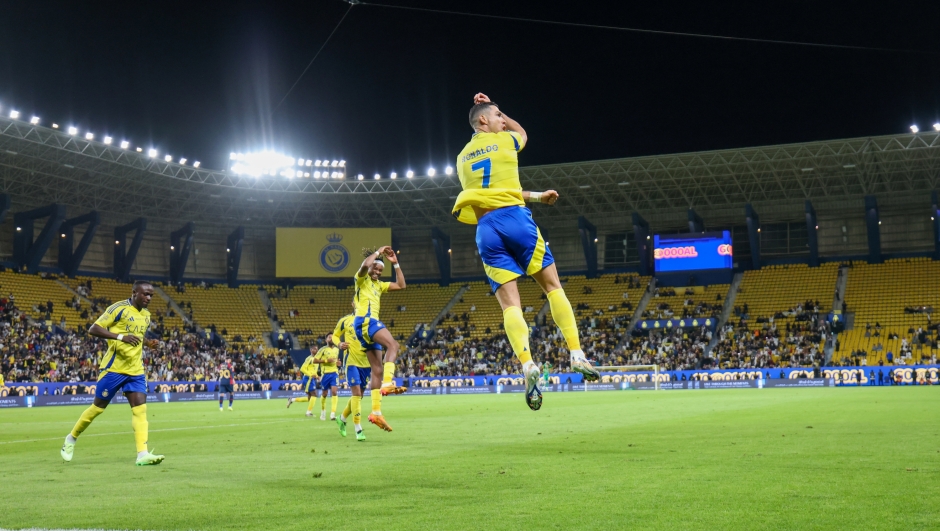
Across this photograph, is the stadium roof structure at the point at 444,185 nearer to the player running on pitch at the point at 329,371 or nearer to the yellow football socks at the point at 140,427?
the player running on pitch at the point at 329,371

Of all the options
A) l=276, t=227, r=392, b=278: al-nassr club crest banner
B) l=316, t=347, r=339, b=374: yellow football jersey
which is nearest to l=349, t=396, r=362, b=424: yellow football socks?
l=316, t=347, r=339, b=374: yellow football jersey

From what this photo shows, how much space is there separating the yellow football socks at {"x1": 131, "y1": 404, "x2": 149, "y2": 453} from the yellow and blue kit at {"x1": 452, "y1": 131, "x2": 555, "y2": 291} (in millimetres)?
6233

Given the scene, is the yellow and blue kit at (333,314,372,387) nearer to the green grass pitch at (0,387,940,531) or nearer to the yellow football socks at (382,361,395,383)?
the yellow football socks at (382,361,395,383)

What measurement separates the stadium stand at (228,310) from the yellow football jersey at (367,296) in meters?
48.2

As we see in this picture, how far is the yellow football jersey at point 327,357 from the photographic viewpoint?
75.7 feet

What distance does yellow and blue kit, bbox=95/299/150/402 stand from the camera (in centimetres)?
1195

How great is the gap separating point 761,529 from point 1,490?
296 inches

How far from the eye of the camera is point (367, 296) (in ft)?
50.5

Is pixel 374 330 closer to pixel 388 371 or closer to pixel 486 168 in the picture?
pixel 388 371

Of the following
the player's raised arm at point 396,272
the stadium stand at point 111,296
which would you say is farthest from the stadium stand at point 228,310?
the player's raised arm at point 396,272

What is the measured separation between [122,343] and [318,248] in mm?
56492

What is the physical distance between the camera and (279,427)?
19.5 metres

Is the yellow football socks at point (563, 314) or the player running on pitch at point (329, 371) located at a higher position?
the yellow football socks at point (563, 314)

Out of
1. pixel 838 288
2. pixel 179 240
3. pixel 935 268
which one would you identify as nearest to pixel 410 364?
pixel 179 240
